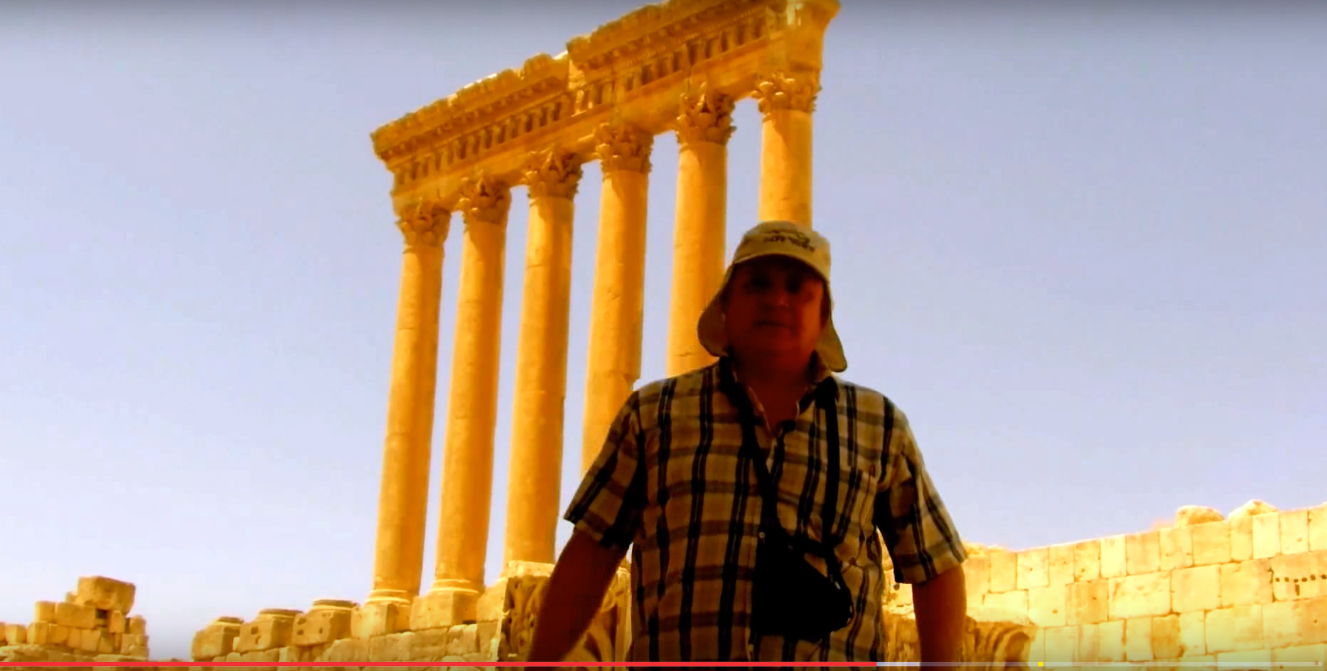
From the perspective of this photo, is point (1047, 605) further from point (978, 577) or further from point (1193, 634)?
point (1193, 634)

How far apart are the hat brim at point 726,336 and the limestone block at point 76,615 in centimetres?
3087

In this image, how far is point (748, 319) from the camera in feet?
17.4

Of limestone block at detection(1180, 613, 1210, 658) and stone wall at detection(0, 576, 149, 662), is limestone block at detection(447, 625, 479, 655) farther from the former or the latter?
stone wall at detection(0, 576, 149, 662)

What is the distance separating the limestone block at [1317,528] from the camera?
21.8 meters

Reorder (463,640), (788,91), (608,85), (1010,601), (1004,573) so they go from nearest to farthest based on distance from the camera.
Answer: (463,640), (788,91), (1010,601), (1004,573), (608,85)

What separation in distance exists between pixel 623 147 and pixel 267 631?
346 inches

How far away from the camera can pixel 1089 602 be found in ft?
79.5

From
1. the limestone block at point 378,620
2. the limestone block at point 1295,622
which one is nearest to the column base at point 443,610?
the limestone block at point 378,620

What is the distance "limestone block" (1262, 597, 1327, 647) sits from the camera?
2119cm

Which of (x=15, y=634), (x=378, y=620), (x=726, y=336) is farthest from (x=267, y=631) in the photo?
(x=726, y=336)

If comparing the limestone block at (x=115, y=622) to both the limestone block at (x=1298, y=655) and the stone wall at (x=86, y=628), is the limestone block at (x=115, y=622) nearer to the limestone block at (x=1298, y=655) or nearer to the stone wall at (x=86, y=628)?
the stone wall at (x=86, y=628)

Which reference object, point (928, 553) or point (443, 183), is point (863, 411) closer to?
point (928, 553)

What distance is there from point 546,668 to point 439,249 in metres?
26.1

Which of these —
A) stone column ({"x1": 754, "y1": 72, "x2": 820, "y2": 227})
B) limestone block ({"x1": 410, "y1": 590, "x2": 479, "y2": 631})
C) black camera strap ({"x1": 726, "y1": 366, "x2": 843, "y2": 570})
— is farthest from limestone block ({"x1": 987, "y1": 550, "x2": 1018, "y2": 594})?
black camera strap ({"x1": 726, "y1": 366, "x2": 843, "y2": 570})
